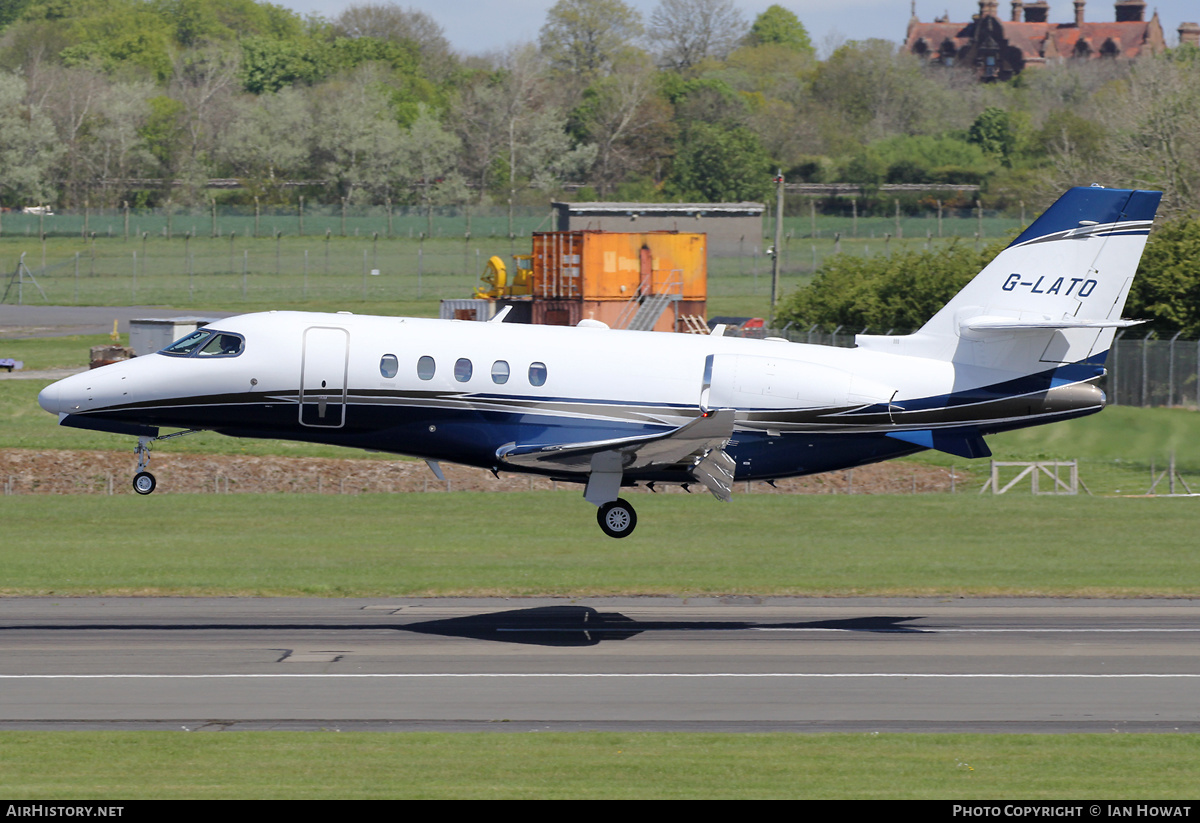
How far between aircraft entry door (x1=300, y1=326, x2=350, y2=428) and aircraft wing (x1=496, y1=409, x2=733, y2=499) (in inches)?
141

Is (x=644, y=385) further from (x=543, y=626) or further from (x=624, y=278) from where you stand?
(x=624, y=278)

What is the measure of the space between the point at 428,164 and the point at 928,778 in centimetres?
13539

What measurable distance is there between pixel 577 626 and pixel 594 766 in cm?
1143

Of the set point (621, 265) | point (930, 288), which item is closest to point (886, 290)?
point (930, 288)

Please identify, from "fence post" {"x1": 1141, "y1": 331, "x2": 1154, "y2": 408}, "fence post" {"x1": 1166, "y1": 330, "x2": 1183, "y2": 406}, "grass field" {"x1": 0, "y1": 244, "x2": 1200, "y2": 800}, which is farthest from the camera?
"fence post" {"x1": 1141, "y1": 331, "x2": 1154, "y2": 408}

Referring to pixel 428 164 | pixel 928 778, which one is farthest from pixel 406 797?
pixel 428 164

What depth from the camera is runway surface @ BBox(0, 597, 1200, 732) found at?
89.1ft

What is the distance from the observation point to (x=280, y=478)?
59.6m

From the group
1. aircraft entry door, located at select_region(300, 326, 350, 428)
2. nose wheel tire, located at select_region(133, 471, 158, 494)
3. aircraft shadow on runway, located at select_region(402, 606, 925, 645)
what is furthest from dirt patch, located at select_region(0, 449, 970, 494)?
nose wheel tire, located at select_region(133, 471, 158, 494)

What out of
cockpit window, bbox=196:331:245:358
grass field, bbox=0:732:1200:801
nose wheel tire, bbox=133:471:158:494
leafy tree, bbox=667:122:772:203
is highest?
leafy tree, bbox=667:122:772:203

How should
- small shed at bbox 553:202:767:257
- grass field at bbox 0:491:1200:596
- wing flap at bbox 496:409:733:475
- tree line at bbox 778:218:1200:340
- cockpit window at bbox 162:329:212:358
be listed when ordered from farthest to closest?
small shed at bbox 553:202:767:257
tree line at bbox 778:218:1200:340
grass field at bbox 0:491:1200:596
cockpit window at bbox 162:329:212:358
wing flap at bbox 496:409:733:475

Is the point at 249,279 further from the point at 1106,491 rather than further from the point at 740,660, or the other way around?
the point at 740,660

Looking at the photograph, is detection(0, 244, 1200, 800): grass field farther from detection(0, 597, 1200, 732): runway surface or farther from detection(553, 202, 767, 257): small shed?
detection(553, 202, 767, 257): small shed

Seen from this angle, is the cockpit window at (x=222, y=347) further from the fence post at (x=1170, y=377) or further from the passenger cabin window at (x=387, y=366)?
the fence post at (x=1170, y=377)
